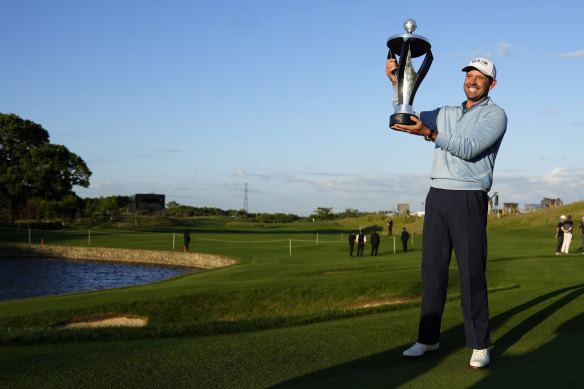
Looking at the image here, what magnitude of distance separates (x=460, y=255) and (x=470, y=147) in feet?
2.84

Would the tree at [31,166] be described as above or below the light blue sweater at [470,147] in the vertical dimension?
above

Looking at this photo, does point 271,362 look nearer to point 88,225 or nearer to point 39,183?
point 39,183

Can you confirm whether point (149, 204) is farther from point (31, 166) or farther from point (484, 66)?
point (484, 66)

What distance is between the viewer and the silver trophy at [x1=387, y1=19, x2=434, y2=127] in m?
4.39

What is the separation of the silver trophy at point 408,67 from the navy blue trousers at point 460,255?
0.74 m

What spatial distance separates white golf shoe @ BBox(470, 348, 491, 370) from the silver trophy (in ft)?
5.98

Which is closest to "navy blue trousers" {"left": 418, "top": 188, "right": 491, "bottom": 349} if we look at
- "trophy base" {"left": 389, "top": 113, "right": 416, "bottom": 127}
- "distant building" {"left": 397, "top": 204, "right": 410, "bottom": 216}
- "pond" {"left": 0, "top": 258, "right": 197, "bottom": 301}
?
"trophy base" {"left": 389, "top": 113, "right": 416, "bottom": 127}

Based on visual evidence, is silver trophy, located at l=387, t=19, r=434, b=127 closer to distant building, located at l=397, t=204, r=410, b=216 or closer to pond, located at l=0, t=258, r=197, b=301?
pond, located at l=0, t=258, r=197, b=301

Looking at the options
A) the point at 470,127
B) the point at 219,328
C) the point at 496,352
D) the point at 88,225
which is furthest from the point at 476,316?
the point at 88,225

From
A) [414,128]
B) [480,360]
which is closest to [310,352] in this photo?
[480,360]

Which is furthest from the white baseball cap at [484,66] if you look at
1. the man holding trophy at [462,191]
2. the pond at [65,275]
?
the pond at [65,275]

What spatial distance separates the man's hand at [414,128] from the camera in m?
4.20

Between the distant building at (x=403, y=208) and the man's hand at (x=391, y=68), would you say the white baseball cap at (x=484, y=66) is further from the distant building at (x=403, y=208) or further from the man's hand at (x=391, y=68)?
the distant building at (x=403, y=208)

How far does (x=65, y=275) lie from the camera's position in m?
34.3
